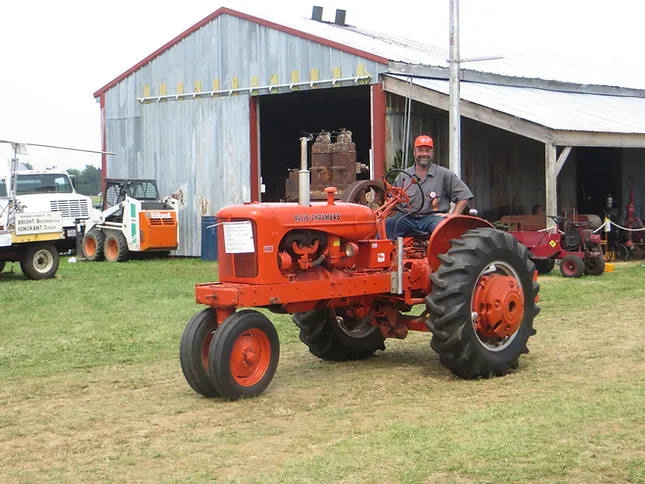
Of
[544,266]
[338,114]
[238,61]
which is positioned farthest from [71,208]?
[544,266]

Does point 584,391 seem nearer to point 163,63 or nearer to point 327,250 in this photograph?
point 327,250

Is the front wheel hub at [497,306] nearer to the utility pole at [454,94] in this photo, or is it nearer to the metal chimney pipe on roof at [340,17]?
the utility pole at [454,94]

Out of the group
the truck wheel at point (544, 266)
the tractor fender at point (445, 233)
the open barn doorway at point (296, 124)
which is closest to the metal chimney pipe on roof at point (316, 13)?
the open barn doorway at point (296, 124)

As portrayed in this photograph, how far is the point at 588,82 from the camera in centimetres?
2492

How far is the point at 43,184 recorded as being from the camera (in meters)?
22.9

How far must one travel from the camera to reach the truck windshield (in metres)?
22.6

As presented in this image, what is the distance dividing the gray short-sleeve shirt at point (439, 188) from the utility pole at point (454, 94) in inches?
307

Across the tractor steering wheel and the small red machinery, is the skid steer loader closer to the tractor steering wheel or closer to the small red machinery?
the small red machinery

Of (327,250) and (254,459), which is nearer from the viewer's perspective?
(254,459)

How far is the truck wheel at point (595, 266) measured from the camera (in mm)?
16031

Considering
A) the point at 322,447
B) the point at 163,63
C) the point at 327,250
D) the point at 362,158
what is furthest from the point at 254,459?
the point at 362,158

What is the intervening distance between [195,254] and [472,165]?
6.57 metres

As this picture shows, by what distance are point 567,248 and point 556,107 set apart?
4.68 meters

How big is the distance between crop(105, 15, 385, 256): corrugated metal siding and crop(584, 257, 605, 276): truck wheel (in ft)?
21.3
